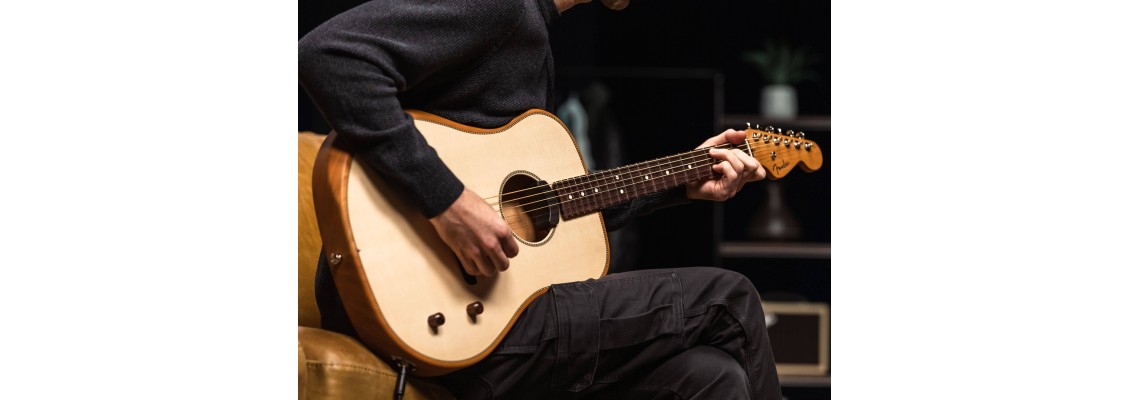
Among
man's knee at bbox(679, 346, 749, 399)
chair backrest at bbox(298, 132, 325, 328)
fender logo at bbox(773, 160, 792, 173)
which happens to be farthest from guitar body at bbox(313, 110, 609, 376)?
fender logo at bbox(773, 160, 792, 173)

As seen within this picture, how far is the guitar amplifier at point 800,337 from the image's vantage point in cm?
386

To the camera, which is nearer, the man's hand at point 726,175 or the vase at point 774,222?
the man's hand at point 726,175

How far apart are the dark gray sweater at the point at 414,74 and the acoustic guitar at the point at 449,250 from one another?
0.04 m

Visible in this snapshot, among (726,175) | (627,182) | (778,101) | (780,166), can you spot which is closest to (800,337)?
(778,101)

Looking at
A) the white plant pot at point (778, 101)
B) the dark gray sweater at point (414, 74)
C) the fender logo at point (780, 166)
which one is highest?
the white plant pot at point (778, 101)

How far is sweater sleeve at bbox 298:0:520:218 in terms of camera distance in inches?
49.3

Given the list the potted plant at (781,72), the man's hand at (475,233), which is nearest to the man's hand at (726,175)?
the man's hand at (475,233)

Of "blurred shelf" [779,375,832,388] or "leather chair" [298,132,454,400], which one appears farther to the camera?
"blurred shelf" [779,375,832,388]

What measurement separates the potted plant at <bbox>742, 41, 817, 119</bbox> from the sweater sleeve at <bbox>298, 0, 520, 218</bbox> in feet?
9.53

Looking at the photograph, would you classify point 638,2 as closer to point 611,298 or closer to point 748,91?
point 748,91

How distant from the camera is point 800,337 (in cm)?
389

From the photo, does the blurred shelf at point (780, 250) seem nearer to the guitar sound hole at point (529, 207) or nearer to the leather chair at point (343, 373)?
the guitar sound hole at point (529, 207)

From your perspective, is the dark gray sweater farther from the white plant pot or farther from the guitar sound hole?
the white plant pot
